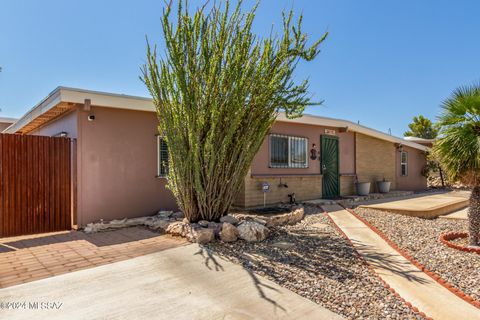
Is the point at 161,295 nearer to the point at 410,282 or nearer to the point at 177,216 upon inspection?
the point at 410,282

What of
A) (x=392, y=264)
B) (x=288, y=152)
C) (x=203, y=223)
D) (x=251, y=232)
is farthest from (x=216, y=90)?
(x=288, y=152)

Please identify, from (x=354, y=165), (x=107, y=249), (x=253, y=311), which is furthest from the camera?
(x=354, y=165)

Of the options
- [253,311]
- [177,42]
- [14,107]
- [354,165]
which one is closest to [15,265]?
[253,311]

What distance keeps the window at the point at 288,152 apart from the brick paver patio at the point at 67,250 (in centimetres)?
502

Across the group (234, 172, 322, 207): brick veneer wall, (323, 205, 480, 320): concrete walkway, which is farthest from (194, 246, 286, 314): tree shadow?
(234, 172, 322, 207): brick veneer wall

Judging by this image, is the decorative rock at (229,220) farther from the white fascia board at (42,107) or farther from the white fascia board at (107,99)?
the white fascia board at (42,107)

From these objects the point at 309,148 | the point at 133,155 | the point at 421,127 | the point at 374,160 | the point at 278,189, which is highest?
the point at 421,127

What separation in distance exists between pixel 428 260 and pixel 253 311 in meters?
3.20

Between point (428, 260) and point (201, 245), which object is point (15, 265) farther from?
point (428, 260)

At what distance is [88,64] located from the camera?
30.8ft

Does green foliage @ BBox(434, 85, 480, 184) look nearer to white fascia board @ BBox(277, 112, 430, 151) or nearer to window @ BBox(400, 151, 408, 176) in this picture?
white fascia board @ BBox(277, 112, 430, 151)

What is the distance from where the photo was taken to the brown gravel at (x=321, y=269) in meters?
3.07

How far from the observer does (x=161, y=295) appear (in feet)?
10.7

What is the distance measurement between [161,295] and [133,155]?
4.64m
